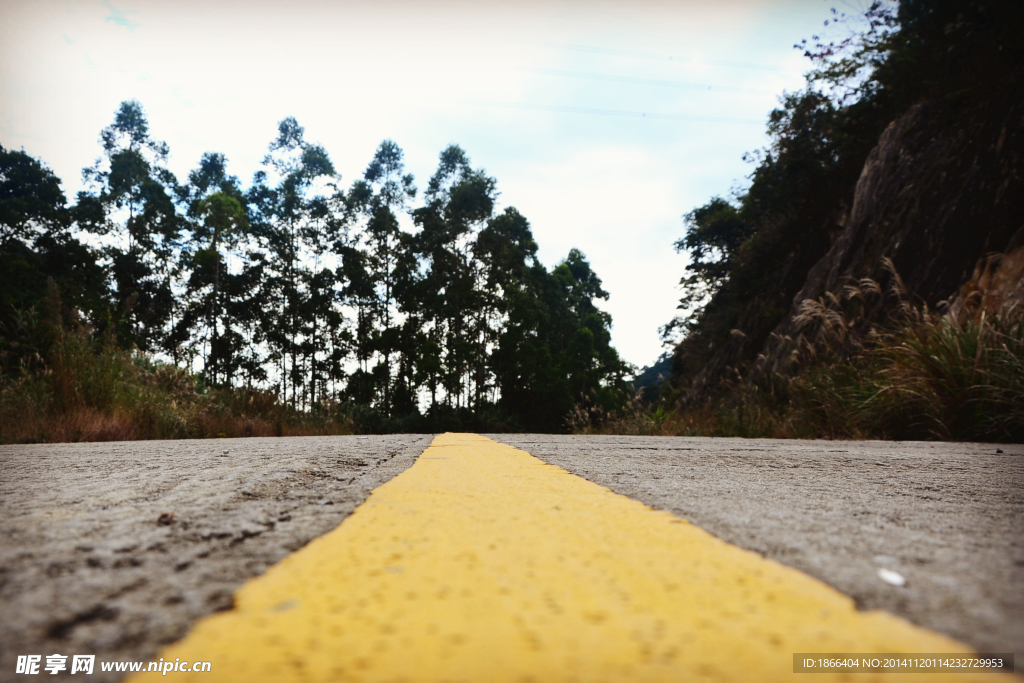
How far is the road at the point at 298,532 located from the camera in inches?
28.1

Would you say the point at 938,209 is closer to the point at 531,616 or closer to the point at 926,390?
the point at 926,390

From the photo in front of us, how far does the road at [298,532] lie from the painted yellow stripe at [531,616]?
75mm

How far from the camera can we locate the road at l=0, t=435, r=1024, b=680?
0.71m

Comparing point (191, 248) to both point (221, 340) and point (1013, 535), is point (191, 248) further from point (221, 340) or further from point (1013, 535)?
point (1013, 535)

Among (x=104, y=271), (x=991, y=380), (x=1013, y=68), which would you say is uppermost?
(x=104, y=271)

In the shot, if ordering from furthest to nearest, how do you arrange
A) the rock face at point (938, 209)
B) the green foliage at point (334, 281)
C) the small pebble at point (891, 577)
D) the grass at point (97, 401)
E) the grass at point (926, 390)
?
the green foliage at point (334, 281), the rock face at point (938, 209), the grass at point (97, 401), the grass at point (926, 390), the small pebble at point (891, 577)

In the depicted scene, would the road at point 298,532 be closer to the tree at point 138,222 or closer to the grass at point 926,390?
the grass at point 926,390

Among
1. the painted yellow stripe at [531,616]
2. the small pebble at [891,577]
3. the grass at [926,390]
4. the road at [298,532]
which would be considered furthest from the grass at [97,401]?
the grass at [926,390]

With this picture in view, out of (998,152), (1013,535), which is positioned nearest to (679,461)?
(1013,535)

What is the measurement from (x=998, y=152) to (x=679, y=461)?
413 inches

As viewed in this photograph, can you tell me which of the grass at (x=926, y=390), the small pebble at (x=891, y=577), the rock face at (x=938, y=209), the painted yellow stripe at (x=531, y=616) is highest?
the rock face at (x=938, y=209)

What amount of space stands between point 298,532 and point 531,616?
26.4 inches

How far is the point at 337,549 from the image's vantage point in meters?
1.02

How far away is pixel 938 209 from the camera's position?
11.1 meters
